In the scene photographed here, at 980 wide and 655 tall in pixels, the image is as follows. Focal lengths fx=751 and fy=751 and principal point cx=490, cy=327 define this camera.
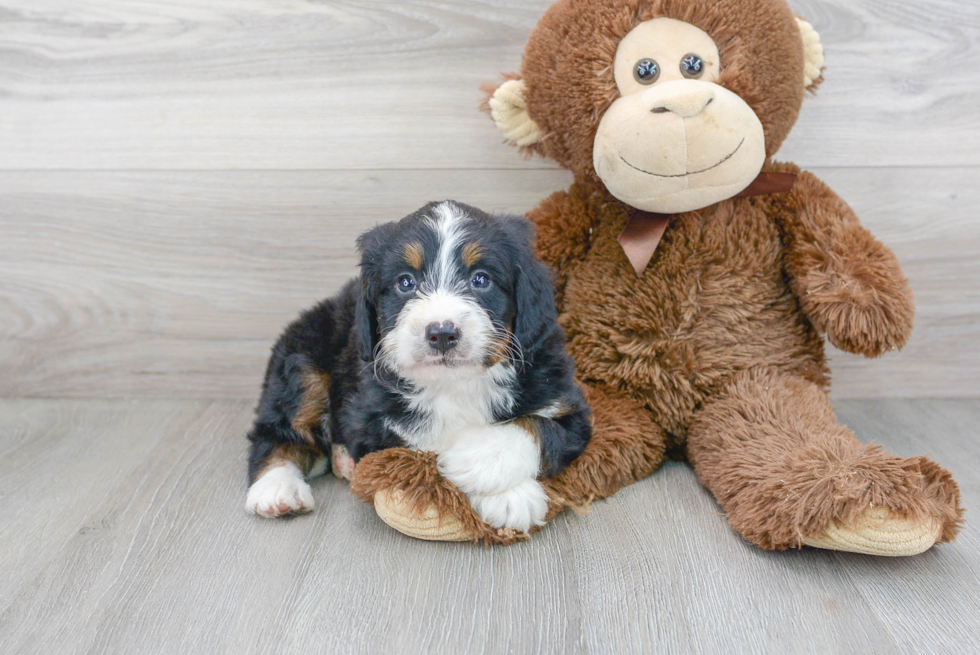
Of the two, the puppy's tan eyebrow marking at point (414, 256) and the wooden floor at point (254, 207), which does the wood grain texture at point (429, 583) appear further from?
the puppy's tan eyebrow marking at point (414, 256)

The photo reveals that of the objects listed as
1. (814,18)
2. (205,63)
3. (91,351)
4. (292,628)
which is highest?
(814,18)

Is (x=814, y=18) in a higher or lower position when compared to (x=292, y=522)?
higher

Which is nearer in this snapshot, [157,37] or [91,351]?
[157,37]

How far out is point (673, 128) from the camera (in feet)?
6.03

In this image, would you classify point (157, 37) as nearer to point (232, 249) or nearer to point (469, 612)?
point (232, 249)

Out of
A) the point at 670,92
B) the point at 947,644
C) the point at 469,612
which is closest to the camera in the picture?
the point at 947,644

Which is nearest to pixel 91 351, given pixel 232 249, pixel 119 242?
pixel 119 242

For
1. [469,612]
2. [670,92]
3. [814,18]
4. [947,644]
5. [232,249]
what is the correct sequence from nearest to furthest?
[947,644], [469,612], [670,92], [814,18], [232,249]

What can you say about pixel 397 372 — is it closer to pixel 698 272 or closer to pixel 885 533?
pixel 698 272

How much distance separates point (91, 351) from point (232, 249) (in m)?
0.70

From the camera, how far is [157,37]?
253 centimetres

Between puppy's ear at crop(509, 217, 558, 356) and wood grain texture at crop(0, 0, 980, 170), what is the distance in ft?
2.83

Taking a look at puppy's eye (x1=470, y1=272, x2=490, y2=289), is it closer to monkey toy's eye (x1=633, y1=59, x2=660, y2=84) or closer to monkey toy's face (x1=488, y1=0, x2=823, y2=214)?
monkey toy's face (x1=488, y1=0, x2=823, y2=214)

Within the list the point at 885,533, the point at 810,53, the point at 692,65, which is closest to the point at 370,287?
the point at 692,65
